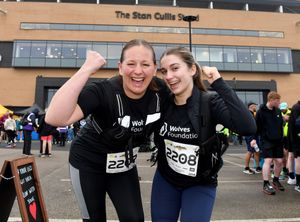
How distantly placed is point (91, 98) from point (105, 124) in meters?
0.27

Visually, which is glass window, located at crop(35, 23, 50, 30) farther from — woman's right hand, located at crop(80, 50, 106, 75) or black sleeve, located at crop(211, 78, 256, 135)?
black sleeve, located at crop(211, 78, 256, 135)

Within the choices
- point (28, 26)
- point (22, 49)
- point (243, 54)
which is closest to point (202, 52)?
point (243, 54)

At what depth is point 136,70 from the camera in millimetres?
2506

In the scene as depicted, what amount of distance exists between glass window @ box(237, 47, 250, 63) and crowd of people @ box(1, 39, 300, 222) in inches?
1539

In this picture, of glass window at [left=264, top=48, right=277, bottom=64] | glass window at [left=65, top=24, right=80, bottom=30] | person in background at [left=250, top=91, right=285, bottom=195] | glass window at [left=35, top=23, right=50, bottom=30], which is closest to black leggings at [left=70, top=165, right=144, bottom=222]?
person in background at [left=250, top=91, right=285, bottom=195]

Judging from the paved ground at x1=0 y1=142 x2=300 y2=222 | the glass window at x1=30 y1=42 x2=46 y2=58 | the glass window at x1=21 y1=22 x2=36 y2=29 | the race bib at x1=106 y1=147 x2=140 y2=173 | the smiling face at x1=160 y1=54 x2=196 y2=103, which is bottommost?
the paved ground at x1=0 y1=142 x2=300 y2=222

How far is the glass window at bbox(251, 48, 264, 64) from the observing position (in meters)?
40.1

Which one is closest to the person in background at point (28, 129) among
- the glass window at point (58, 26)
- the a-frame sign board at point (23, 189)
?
the a-frame sign board at point (23, 189)

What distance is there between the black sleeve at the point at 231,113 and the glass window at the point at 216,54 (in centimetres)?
3796

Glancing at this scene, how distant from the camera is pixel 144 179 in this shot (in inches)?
308

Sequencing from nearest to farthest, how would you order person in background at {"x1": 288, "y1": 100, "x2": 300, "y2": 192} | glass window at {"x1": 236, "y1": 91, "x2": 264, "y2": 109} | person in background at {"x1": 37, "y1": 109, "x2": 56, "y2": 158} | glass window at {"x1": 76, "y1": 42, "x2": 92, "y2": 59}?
person in background at {"x1": 288, "y1": 100, "x2": 300, "y2": 192} → person in background at {"x1": 37, "y1": 109, "x2": 56, "y2": 158} → glass window at {"x1": 76, "y1": 42, "x2": 92, "y2": 59} → glass window at {"x1": 236, "y1": 91, "x2": 264, "y2": 109}

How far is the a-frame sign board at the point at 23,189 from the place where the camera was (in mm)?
2811

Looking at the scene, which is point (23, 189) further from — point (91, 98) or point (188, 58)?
point (188, 58)

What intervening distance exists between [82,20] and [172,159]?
38.9m
